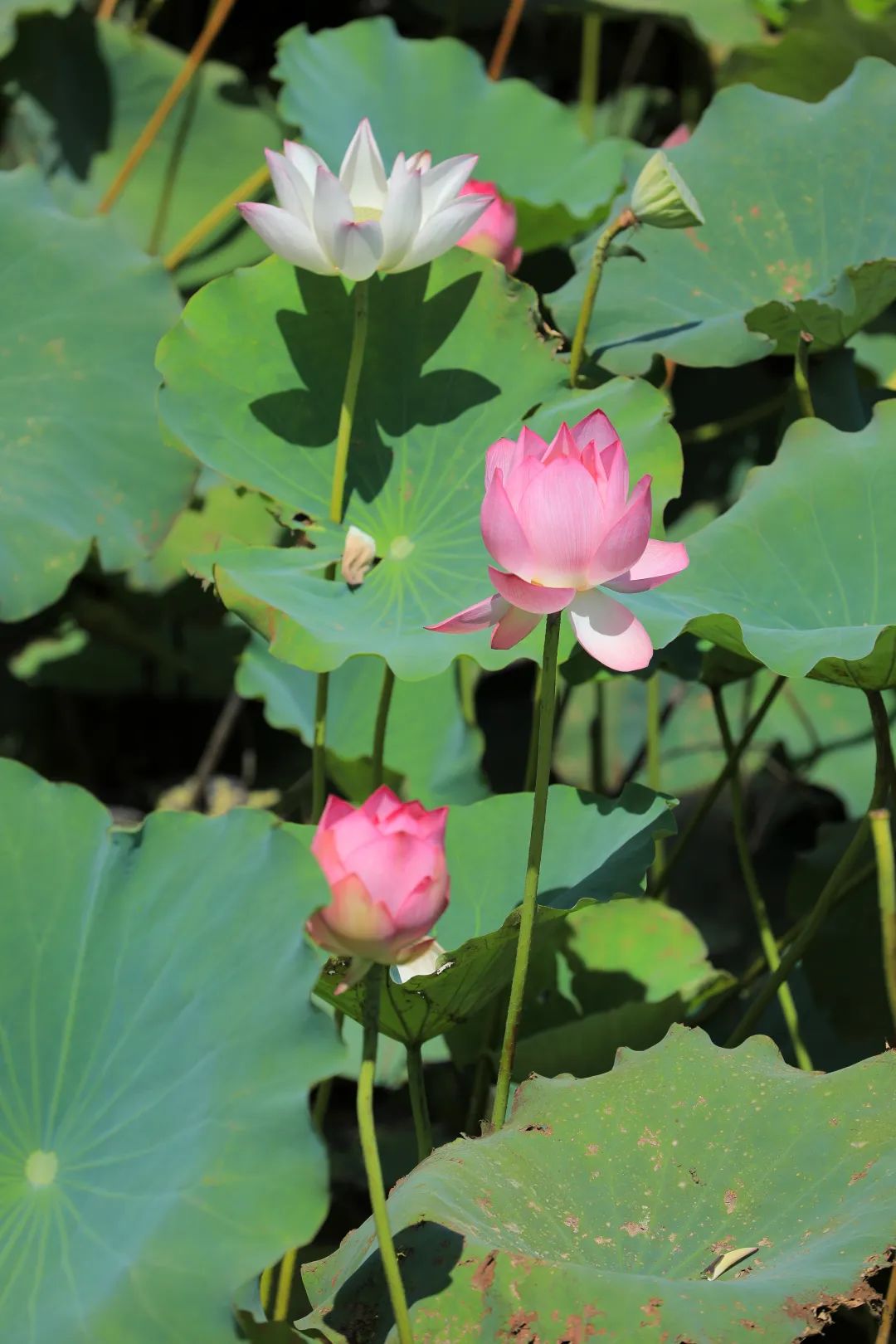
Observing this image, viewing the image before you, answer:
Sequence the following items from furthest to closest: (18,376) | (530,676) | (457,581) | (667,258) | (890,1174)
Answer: (530,676) < (667,258) < (18,376) < (457,581) < (890,1174)

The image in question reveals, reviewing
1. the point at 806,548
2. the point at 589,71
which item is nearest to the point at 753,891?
the point at 806,548

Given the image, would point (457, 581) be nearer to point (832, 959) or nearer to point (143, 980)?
point (143, 980)

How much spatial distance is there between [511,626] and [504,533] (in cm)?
7

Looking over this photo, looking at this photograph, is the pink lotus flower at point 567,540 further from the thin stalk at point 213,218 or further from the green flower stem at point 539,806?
the thin stalk at point 213,218

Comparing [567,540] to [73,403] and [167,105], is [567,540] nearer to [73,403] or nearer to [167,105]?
[73,403]

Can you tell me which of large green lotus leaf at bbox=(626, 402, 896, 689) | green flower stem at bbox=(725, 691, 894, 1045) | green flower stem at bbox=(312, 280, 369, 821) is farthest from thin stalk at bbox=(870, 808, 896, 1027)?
green flower stem at bbox=(312, 280, 369, 821)

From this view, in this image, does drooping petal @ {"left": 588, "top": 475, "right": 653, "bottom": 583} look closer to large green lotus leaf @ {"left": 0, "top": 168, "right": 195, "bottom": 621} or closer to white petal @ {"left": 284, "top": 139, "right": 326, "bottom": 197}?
white petal @ {"left": 284, "top": 139, "right": 326, "bottom": 197}

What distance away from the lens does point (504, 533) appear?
805 millimetres

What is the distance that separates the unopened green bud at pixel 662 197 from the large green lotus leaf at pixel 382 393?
0.54ft

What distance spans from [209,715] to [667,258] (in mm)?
1358

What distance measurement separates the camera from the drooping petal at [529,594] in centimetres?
80

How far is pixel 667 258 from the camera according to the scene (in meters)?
1.59

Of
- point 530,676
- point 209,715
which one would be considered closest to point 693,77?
point 530,676

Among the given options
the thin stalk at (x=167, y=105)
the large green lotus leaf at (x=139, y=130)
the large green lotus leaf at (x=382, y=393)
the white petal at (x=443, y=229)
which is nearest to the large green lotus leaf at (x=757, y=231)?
the large green lotus leaf at (x=382, y=393)
